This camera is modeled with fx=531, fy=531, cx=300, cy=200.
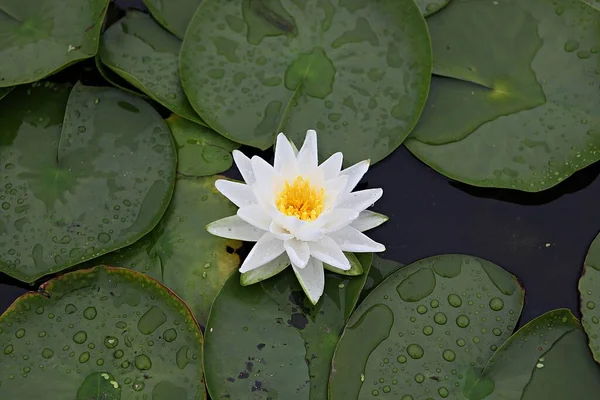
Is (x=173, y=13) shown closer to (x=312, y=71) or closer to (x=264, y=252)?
(x=312, y=71)

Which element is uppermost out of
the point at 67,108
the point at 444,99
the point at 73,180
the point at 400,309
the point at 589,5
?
the point at 589,5

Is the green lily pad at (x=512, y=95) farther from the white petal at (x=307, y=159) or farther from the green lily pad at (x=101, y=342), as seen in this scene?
the green lily pad at (x=101, y=342)

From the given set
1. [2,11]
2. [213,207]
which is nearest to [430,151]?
[213,207]

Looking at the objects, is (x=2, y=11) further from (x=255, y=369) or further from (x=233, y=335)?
(x=255, y=369)

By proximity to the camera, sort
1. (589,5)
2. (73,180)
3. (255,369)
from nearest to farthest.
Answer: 1. (255,369)
2. (73,180)
3. (589,5)

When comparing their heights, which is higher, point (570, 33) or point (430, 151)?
point (570, 33)

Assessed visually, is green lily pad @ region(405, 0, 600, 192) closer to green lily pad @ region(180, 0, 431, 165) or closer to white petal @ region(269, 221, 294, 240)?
green lily pad @ region(180, 0, 431, 165)
